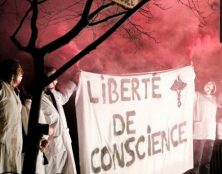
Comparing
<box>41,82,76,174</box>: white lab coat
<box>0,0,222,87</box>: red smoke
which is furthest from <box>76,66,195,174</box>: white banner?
<box>0,0,222,87</box>: red smoke

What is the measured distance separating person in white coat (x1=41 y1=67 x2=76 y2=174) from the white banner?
0.80ft

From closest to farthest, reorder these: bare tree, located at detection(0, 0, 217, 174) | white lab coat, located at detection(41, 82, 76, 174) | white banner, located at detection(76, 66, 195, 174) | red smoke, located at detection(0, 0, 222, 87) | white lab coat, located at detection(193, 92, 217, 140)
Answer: bare tree, located at detection(0, 0, 217, 174), white lab coat, located at detection(41, 82, 76, 174), white banner, located at detection(76, 66, 195, 174), red smoke, located at detection(0, 0, 222, 87), white lab coat, located at detection(193, 92, 217, 140)

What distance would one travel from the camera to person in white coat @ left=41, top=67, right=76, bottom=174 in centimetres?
661

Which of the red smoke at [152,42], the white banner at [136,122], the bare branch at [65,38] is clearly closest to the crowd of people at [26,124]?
the white banner at [136,122]

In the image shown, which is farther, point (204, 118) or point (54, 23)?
point (204, 118)

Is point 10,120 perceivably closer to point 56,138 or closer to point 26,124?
point 26,124

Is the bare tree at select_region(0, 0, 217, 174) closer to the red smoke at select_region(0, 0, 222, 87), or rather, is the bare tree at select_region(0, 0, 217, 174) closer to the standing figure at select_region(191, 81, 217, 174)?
the red smoke at select_region(0, 0, 222, 87)

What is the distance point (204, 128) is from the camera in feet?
32.4

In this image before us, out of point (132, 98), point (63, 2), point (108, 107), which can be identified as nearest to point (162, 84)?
point (132, 98)

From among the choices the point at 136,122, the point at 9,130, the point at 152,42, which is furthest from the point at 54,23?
the point at 152,42

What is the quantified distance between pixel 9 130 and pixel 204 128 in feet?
17.7

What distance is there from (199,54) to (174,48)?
975 millimetres

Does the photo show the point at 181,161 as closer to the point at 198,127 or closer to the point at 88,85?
the point at 198,127

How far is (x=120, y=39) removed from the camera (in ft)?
28.8
